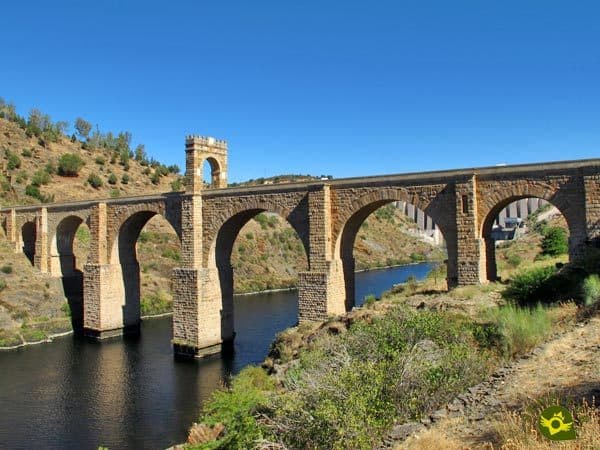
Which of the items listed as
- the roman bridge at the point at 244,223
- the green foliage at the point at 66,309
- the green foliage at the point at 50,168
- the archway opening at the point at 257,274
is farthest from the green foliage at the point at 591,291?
the green foliage at the point at 50,168

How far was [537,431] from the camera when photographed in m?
4.63

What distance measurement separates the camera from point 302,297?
61.2ft

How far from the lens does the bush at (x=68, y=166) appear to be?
46719 millimetres

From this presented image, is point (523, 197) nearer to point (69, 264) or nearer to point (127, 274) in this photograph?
point (127, 274)

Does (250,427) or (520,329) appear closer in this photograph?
(250,427)

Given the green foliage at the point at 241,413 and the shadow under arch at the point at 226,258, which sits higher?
the shadow under arch at the point at 226,258

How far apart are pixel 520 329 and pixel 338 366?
3.06 metres

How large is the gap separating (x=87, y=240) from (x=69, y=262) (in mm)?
3938

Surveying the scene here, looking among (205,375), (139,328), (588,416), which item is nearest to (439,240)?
(139,328)

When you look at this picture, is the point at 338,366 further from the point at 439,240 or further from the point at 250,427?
the point at 439,240

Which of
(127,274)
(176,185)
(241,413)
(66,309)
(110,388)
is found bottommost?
(110,388)

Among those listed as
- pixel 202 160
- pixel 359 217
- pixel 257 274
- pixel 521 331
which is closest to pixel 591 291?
pixel 521 331

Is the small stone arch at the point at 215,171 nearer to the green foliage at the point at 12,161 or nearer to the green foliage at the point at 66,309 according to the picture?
the green foliage at the point at 66,309

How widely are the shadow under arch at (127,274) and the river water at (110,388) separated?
106 centimetres
